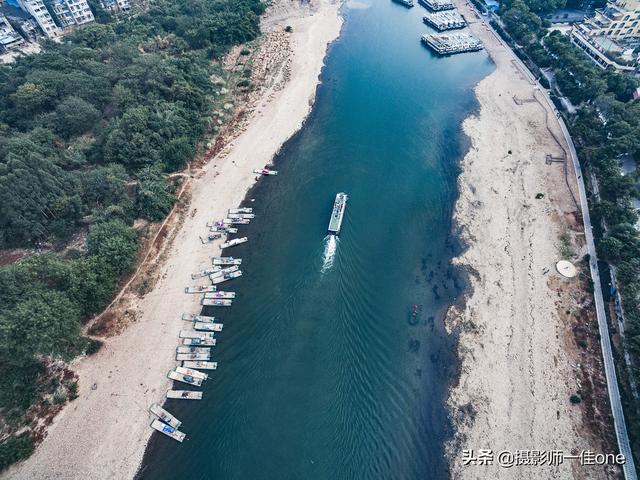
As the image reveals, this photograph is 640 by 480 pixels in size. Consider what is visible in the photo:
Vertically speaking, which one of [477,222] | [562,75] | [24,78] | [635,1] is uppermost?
[24,78]

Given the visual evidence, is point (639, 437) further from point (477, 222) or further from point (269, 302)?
point (269, 302)

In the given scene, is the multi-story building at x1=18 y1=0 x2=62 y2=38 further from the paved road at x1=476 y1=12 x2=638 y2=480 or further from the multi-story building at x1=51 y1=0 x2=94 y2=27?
the paved road at x1=476 y1=12 x2=638 y2=480

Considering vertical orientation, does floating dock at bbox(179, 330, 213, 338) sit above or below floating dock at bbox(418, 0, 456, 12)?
below

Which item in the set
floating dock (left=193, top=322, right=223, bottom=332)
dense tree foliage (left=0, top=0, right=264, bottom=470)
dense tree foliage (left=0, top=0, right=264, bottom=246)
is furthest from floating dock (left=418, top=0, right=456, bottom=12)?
floating dock (left=193, top=322, right=223, bottom=332)

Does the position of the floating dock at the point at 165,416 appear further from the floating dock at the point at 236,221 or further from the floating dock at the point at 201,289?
the floating dock at the point at 236,221

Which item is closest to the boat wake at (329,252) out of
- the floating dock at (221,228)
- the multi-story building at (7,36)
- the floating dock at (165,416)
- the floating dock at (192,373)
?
the floating dock at (221,228)

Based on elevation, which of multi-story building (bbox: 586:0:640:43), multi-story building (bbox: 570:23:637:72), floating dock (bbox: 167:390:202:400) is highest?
multi-story building (bbox: 586:0:640:43)

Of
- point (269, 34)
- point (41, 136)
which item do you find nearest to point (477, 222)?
point (41, 136)
